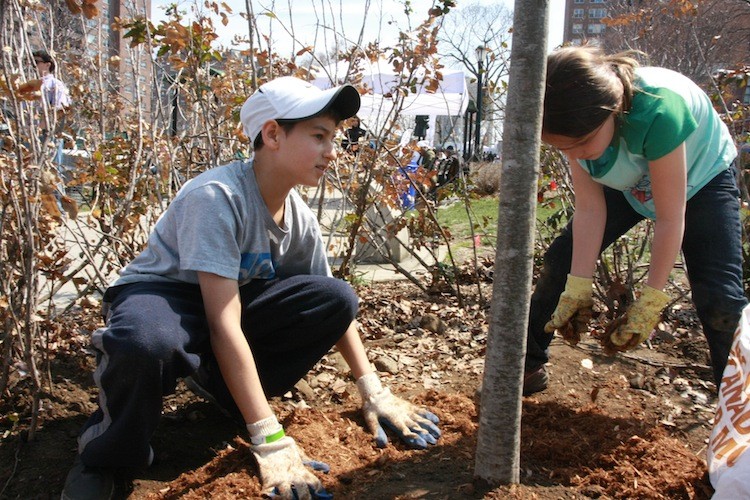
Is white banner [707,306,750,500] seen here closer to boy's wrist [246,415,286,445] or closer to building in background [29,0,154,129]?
boy's wrist [246,415,286,445]

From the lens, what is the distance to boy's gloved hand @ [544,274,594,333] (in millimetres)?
2291

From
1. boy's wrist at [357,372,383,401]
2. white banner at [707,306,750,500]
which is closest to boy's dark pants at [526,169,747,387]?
white banner at [707,306,750,500]

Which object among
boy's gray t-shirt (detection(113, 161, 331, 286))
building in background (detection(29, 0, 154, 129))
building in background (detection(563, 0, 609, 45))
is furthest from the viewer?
building in background (detection(563, 0, 609, 45))

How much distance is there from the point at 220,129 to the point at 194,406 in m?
1.89

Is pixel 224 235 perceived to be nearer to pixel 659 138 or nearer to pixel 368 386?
pixel 368 386

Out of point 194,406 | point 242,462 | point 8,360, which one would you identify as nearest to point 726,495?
point 242,462

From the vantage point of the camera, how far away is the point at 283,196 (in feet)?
7.22

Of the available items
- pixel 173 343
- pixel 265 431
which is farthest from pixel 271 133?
pixel 265 431

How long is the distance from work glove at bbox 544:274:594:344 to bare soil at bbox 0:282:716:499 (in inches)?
12.8

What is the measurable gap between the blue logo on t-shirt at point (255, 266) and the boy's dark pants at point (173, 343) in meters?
0.05

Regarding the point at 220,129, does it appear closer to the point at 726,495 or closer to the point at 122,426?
the point at 122,426

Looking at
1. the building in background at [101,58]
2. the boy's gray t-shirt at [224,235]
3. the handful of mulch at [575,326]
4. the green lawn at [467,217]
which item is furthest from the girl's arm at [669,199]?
the green lawn at [467,217]

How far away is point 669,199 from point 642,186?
11.3 inches

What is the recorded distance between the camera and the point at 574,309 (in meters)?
2.30
